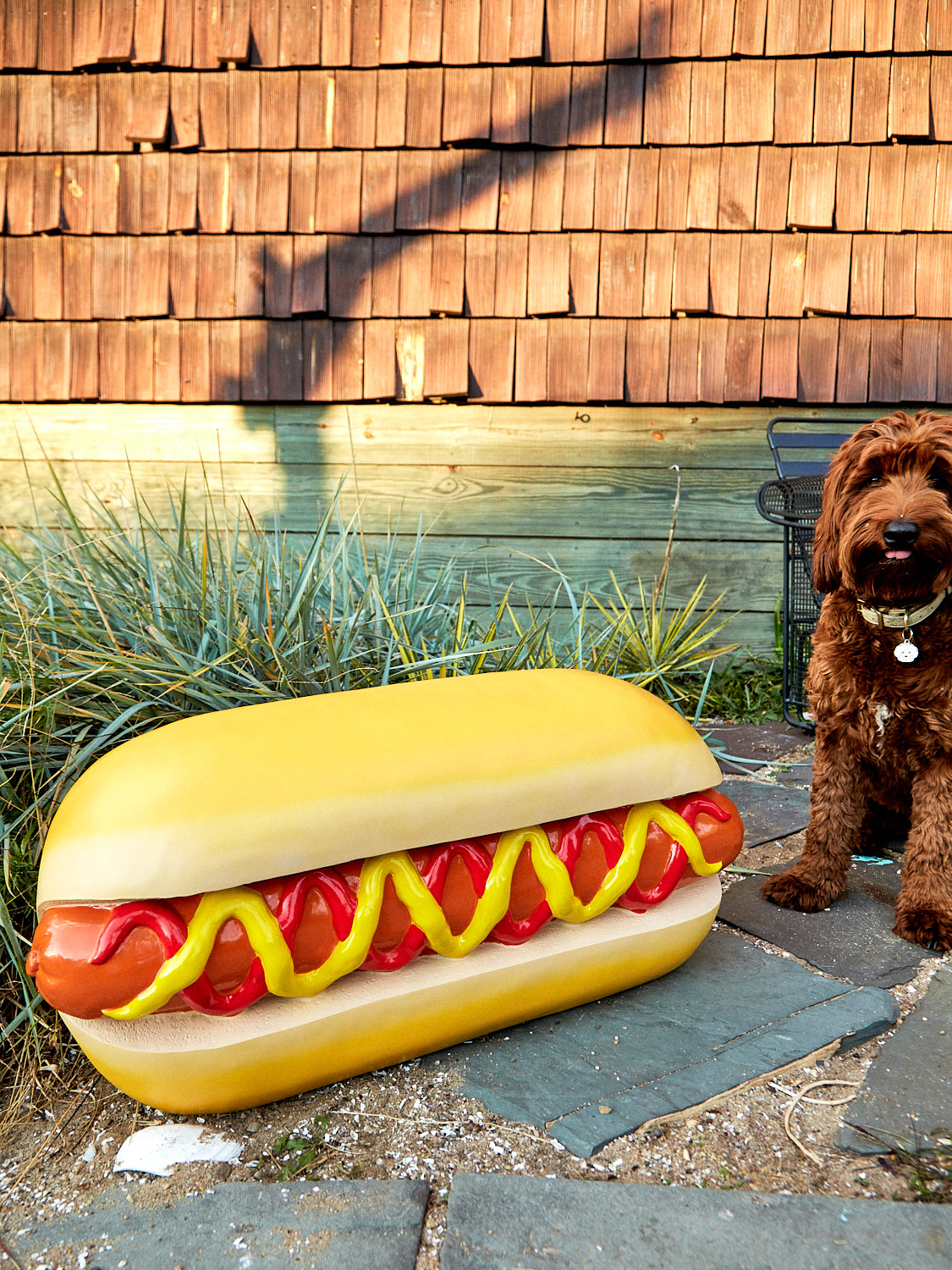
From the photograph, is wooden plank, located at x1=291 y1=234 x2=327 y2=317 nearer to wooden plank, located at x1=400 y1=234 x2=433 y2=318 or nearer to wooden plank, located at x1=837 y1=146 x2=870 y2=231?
wooden plank, located at x1=400 y1=234 x2=433 y2=318

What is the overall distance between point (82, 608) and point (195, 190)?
3165mm

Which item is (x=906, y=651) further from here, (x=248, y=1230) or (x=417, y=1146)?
(x=248, y=1230)

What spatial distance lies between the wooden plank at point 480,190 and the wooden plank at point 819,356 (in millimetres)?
1635

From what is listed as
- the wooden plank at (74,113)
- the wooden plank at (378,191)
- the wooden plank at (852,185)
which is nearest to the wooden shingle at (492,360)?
the wooden plank at (378,191)

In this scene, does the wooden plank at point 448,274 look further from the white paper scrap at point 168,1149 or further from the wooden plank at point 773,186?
the white paper scrap at point 168,1149

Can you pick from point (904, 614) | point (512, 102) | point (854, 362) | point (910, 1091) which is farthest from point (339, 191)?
point (910, 1091)

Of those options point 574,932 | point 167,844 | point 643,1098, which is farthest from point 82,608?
point 643,1098

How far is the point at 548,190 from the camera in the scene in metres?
4.57

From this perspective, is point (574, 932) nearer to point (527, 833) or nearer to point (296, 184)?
point (527, 833)

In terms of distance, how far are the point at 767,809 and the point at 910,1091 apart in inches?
58.9

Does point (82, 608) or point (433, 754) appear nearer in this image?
point (433, 754)

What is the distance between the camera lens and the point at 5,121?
4828mm

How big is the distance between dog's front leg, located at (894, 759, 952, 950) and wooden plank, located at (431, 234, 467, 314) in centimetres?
329

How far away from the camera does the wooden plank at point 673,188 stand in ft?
14.7
